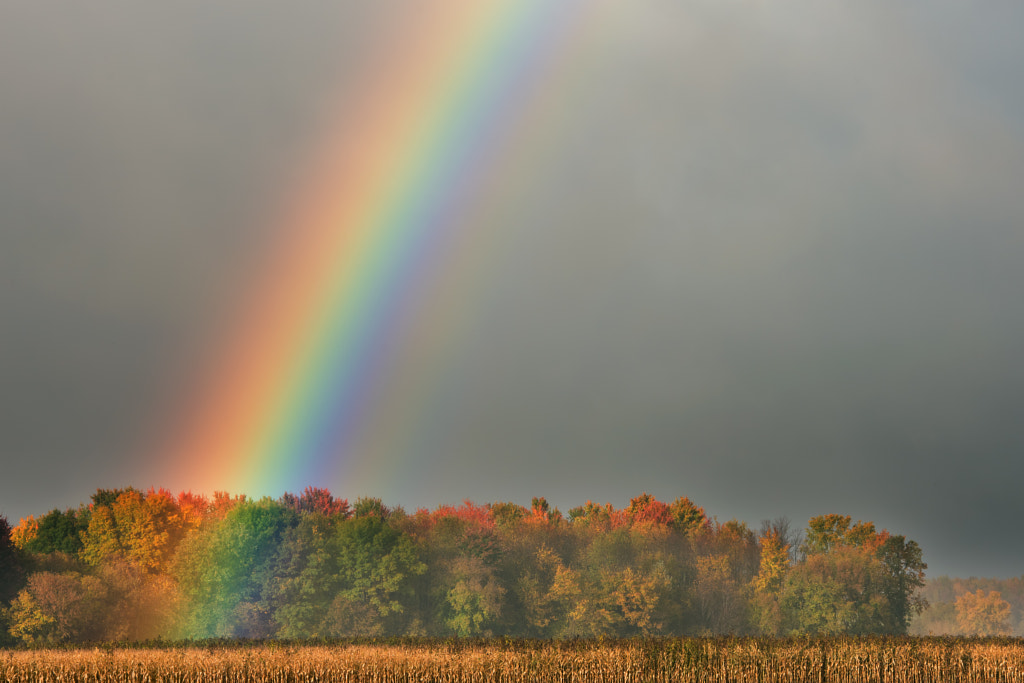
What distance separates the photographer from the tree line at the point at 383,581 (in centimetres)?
13150

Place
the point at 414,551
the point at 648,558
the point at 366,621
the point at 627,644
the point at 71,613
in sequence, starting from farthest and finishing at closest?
the point at 648,558 → the point at 414,551 → the point at 366,621 → the point at 71,613 → the point at 627,644

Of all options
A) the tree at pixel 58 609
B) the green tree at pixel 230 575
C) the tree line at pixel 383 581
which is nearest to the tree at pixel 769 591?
the tree line at pixel 383 581

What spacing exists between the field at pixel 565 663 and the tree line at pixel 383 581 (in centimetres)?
6265

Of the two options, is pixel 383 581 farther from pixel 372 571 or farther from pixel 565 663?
pixel 565 663

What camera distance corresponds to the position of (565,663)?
2379 inches

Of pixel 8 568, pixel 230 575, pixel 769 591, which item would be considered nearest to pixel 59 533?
pixel 230 575

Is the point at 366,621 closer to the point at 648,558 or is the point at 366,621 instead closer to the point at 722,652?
the point at 648,558

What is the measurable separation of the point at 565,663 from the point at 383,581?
312 ft

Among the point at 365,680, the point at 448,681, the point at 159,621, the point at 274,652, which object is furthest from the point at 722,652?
the point at 159,621

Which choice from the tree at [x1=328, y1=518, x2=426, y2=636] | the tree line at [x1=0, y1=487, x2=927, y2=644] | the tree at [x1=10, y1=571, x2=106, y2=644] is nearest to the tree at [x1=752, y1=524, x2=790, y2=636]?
the tree line at [x1=0, y1=487, x2=927, y2=644]

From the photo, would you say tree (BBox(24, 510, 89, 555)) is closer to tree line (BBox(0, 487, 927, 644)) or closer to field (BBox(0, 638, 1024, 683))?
tree line (BBox(0, 487, 927, 644))

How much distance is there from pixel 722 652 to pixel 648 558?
12348cm

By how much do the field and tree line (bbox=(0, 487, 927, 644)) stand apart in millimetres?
62652

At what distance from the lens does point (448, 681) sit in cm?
5944
